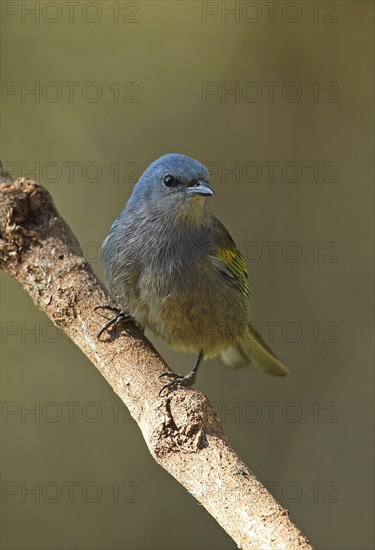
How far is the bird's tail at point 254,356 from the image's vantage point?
5.52m

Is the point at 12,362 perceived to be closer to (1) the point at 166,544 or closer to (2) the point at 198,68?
(1) the point at 166,544

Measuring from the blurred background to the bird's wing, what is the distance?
6.50ft

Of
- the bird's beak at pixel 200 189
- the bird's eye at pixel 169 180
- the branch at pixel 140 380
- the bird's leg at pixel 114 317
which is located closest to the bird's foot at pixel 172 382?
the branch at pixel 140 380

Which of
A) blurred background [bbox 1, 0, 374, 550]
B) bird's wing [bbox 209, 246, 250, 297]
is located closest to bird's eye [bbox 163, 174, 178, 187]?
bird's wing [bbox 209, 246, 250, 297]

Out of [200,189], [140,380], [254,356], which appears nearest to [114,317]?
[140,380]

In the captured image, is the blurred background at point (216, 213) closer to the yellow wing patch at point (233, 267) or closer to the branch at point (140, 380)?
the yellow wing patch at point (233, 267)

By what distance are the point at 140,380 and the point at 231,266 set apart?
1376mm

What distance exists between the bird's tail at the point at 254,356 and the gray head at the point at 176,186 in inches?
46.2

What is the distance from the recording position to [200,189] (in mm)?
4551

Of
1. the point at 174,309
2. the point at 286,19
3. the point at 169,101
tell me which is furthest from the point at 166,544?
the point at 286,19

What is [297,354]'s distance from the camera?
7.05m

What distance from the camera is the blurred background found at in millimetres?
6828

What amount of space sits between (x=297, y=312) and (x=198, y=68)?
2.52 m

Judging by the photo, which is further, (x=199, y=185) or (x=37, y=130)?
(x=37, y=130)
